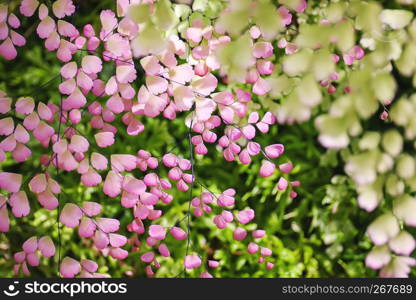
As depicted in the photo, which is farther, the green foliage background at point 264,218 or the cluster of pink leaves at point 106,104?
the green foliage background at point 264,218

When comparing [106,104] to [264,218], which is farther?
[264,218]

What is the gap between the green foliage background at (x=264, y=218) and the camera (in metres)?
1.71

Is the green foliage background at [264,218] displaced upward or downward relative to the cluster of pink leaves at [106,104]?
downward

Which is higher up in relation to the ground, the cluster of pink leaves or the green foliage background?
the cluster of pink leaves

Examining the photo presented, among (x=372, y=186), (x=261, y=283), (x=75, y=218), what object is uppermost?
(x=372, y=186)

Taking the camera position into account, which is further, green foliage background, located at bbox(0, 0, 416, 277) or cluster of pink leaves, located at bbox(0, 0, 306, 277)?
green foliage background, located at bbox(0, 0, 416, 277)

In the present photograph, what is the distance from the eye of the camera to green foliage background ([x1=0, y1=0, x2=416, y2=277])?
1709mm

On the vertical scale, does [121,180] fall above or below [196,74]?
below

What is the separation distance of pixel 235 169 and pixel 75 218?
978 millimetres

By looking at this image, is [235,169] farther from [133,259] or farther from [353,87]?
[353,87]

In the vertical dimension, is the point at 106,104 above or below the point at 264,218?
above

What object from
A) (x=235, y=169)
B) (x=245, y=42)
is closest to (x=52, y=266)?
(x=235, y=169)

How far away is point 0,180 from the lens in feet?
3.32

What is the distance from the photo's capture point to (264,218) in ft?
6.00
